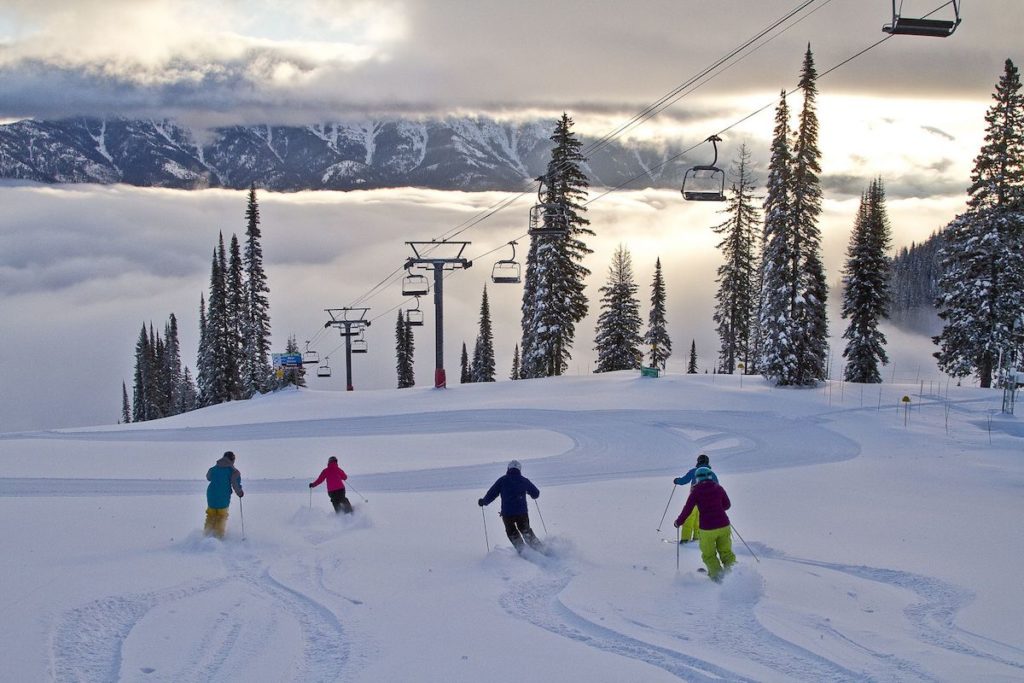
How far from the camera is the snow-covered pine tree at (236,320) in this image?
228ft

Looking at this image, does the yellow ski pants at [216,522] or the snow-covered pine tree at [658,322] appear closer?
the yellow ski pants at [216,522]

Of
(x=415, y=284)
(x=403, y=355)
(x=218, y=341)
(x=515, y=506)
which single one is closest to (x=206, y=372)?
(x=218, y=341)

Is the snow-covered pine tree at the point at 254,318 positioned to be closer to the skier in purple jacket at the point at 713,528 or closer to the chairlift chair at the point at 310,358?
the chairlift chair at the point at 310,358

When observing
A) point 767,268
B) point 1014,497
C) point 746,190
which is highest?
point 746,190

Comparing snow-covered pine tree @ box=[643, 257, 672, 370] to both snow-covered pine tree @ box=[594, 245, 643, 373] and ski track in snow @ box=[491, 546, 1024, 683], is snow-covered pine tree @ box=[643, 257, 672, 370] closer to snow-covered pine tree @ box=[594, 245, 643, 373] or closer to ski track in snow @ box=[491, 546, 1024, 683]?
snow-covered pine tree @ box=[594, 245, 643, 373]

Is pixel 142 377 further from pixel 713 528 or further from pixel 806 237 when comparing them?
pixel 713 528

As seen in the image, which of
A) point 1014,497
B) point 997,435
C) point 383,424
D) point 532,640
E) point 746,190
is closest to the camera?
point 532,640

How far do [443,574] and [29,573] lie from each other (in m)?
5.90

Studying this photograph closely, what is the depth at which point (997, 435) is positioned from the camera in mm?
28828

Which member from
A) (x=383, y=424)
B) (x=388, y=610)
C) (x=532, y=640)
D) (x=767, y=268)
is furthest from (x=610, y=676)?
(x=767, y=268)

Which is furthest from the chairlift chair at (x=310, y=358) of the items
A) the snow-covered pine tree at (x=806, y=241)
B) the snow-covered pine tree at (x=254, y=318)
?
the snow-covered pine tree at (x=806, y=241)

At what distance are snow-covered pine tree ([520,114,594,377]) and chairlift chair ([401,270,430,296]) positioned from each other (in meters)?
9.77

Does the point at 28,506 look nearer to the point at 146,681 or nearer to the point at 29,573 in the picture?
the point at 29,573

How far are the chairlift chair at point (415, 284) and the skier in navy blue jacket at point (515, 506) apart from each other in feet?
99.0
